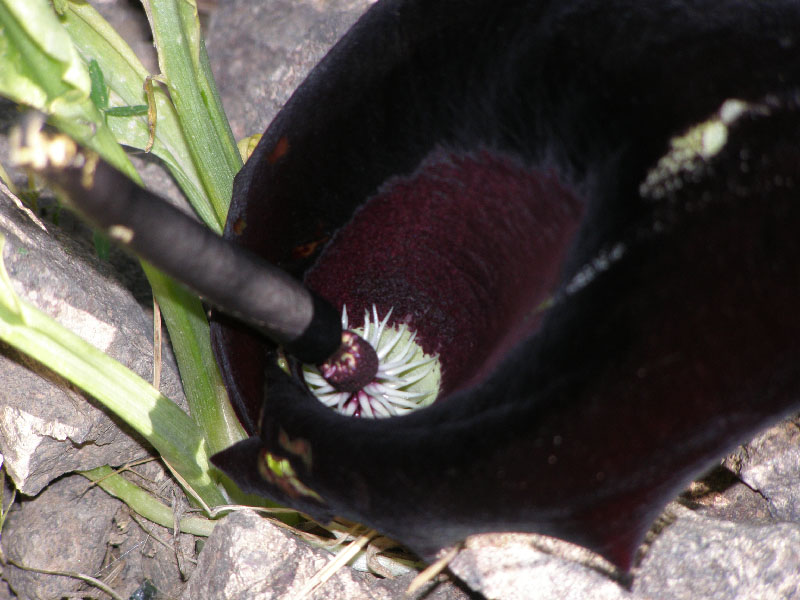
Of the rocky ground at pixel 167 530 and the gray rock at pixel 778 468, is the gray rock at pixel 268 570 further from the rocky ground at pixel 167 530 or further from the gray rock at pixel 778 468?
the gray rock at pixel 778 468

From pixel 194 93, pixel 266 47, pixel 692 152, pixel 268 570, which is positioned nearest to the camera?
pixel 692 152

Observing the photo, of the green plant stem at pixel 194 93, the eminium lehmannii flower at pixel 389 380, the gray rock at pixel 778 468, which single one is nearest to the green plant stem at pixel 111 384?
the eminium lehmannii flower at pixel 389 380

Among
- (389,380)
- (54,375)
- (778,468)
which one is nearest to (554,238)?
(389,380)

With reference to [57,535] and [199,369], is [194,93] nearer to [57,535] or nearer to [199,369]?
[199,369]

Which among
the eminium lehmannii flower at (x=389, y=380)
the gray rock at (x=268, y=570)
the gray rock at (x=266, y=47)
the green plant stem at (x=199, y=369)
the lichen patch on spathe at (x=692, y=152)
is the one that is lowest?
the gray rock at (x=268, y=570)

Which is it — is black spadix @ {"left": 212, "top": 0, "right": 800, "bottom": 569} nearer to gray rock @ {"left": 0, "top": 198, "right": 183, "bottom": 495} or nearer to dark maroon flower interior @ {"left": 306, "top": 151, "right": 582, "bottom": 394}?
dark maroon flower interior @ {"left": 306, "top": 151, "right": 582, "bottom": 394}
